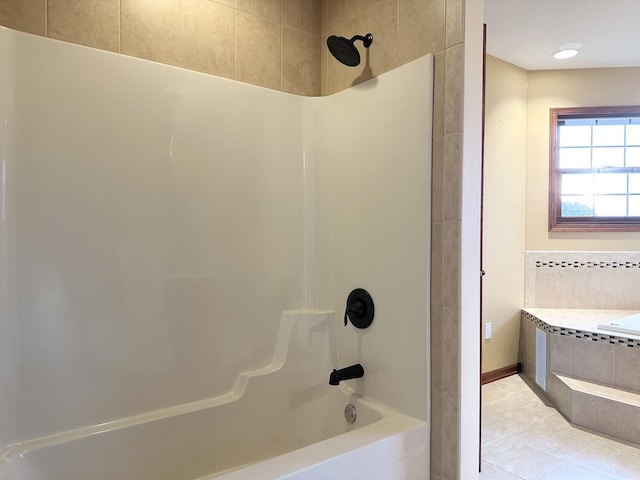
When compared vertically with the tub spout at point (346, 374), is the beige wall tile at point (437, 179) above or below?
above

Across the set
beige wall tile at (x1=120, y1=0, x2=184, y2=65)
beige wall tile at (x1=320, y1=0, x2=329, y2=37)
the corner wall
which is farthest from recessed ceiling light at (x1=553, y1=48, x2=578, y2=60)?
beige wall tile at (x1=120, y1=0, x2=184, y2=65)

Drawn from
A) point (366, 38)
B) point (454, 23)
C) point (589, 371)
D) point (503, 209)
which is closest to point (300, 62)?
point (366, 38)

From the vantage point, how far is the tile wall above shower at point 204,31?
157 cm

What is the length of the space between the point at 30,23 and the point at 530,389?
3.80 metres

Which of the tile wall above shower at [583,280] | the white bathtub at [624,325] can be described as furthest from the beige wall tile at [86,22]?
the tile wall above shower at [583,280]

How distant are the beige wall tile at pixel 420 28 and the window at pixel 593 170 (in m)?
2.70

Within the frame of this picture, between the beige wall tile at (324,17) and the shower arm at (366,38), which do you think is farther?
the beige wall tile at (324,17)

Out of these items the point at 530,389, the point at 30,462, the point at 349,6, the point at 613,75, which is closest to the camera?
the point at 30,462

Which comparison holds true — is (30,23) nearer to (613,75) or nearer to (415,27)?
(415,27)

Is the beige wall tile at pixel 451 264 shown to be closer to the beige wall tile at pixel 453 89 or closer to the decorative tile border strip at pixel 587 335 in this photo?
the beige wall tile at pixel 453 89

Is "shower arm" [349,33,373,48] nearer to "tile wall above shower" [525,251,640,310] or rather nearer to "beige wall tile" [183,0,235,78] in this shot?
"beige wall tile" [183,0,235,78]

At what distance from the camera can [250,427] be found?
1.90m

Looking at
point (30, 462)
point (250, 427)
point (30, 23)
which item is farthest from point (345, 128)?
point (30, 462)

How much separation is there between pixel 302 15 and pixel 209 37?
0.57 metres
